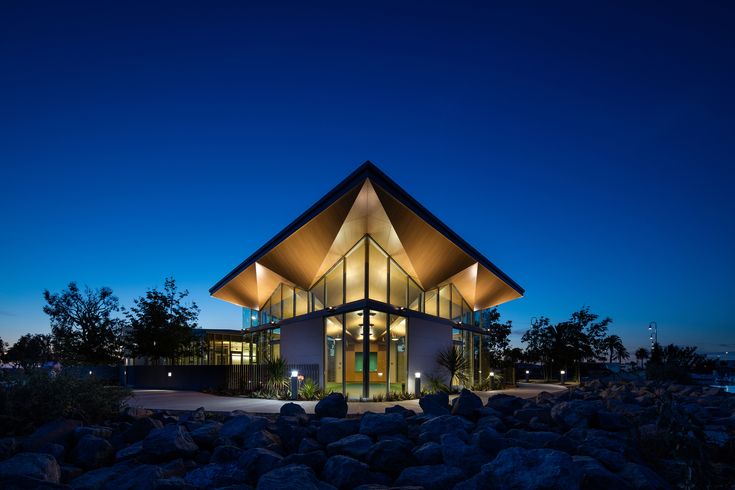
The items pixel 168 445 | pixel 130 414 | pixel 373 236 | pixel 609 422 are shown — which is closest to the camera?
pixel 168 445

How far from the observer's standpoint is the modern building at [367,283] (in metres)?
18.9

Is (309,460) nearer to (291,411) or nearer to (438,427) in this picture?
(438,427)

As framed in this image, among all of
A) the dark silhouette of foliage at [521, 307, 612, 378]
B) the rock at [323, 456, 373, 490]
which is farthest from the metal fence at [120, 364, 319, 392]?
the dark silhouette of foliage at [521, 307, 612, 378]

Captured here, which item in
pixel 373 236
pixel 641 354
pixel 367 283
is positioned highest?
pixel 373 236

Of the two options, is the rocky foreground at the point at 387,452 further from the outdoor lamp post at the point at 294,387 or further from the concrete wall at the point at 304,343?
the concrete wall at the point at 304,343

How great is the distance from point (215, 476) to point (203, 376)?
79.3 ft

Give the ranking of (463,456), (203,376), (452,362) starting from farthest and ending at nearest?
(203,376) < (452,362) < (463,456)

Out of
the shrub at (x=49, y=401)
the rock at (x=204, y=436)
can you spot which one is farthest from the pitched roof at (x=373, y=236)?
the rock at (x=204, y=436)

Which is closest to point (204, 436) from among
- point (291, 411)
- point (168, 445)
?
point (168, 445)

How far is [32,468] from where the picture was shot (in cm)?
Result: 662

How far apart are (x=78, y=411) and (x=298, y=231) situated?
1143cm

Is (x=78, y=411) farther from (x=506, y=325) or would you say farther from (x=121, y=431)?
(x=506, y=325)

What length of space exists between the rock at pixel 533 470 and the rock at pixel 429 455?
127cm

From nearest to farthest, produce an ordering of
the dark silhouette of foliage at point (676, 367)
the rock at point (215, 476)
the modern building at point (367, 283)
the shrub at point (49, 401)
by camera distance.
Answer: the rock at point (215, 476) < the shrub at point (49, 401) < the modern building at point (367, 283) < the dark silhouette of foliage at point (676, 367)
